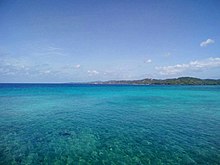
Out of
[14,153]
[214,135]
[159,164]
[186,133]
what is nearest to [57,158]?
[14,153]

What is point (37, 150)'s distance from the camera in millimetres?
11727

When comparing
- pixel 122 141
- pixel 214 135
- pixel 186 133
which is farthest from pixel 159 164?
pixel 214 135

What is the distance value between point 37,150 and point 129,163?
6270 millimetres

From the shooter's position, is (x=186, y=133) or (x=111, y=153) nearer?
(x=111, y=153)

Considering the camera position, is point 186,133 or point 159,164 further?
point 186,133

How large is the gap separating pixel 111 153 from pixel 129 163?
1.65 m

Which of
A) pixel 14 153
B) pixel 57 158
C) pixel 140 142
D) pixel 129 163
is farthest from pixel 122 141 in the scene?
pixel 14 153

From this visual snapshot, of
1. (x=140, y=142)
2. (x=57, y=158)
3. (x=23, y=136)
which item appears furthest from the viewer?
(x=23, y=136)

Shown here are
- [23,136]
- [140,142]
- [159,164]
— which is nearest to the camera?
[159,164]

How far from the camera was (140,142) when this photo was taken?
13.2 meters

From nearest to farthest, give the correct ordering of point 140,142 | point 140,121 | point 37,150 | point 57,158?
point 57,158 → point 37,150 → point 140,142 → point 140,121

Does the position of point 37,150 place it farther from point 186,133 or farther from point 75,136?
point 186,133

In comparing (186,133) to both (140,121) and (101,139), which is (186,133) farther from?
(101,139)

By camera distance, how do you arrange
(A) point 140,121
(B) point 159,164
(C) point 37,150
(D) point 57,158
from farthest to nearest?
(A) point 140,121 < (C) point 37,150 < (D) point 57,158 < (B) point 159,164
